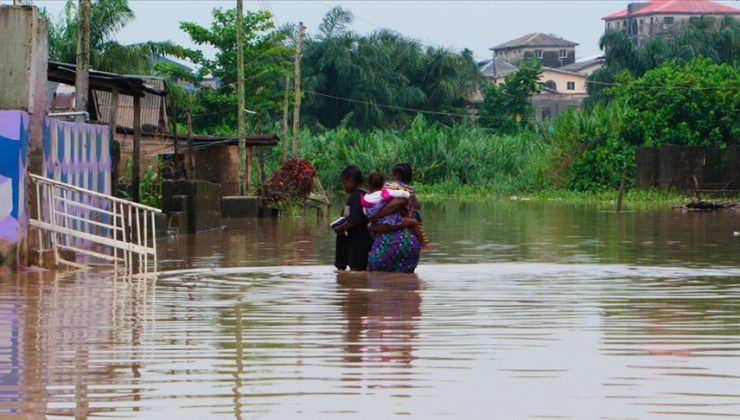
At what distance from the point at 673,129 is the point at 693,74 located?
8.78ft

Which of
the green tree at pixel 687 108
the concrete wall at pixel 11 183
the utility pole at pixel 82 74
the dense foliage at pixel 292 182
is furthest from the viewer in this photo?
the green tree at pixel 687 108

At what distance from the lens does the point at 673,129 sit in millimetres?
51438

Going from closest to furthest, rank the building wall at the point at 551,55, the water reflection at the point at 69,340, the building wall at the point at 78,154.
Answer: the water reflection at the point at 69,340 → the building wall at the point at 78,154 → the building wall at the point at 551,55

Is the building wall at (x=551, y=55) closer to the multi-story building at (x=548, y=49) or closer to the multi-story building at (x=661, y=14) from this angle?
the multi-story building at (x=548, y=49)

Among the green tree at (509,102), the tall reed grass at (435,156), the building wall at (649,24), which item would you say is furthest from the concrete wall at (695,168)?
the building wall at (649,24)

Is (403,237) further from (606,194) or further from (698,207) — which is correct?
(606,194)

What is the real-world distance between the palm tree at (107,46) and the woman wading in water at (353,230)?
33976 mm

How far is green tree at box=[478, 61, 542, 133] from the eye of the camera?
8625 cm

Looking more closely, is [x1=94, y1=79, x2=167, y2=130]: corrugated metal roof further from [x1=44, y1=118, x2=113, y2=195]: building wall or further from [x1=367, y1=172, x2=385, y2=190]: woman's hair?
[x1=367, y1=172, x2=385, y2=190]: woman's hair

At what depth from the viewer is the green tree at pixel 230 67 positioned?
53.0 meters

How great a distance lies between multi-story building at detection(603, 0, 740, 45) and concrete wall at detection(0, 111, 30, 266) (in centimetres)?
13647

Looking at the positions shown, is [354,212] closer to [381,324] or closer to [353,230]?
[353,230]

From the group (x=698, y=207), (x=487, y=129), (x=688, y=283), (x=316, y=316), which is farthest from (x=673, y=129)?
(x=316, y=316)

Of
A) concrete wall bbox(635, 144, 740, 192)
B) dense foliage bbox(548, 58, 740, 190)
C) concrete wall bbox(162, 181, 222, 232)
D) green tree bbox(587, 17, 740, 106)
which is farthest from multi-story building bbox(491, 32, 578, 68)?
concrete wall bbox(162, 181, 222, 232)
